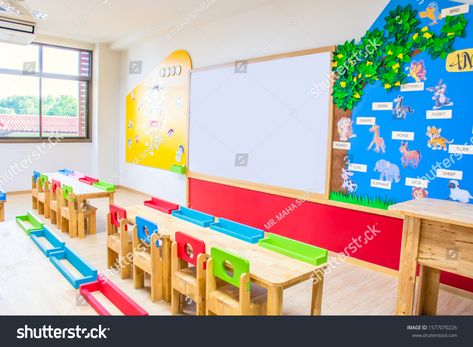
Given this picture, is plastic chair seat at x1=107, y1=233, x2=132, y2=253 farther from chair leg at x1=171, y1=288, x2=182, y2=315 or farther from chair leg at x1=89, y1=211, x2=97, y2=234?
chair leg at x1=89, y1=211, x2=97, y2=234

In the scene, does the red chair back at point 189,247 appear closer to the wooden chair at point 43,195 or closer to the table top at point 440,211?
the table top at point 440,211

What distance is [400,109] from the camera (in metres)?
3.14

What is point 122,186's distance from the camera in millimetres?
7371

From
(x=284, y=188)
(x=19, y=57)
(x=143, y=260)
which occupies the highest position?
(x=19, y=57)

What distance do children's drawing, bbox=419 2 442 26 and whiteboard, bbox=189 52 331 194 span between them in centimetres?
92

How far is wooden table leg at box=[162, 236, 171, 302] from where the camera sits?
2.51 m

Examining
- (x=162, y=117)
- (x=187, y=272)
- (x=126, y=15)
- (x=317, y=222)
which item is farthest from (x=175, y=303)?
(x=126, y=15)

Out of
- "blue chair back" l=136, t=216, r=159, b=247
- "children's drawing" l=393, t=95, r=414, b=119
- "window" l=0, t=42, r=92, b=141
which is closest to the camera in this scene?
"blue chair back" l=136, t=216, r=159, b=247

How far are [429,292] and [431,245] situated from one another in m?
0.53

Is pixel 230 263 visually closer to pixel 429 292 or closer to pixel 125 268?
pixel 125 268

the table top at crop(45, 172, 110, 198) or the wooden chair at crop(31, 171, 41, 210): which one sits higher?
the table top at crop(45, 172, 110, 198)

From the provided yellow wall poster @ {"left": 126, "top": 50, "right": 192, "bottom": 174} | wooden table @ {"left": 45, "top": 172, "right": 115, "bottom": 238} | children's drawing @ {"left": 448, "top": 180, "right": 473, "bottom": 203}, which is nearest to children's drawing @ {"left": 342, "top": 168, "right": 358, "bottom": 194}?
children's drawing @ {"left": 448, "top": 180, "right": 473, "bottom": 203}

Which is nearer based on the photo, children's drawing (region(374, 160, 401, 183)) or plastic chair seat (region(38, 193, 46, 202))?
children's drawing (region(374, 160, 401, 183))

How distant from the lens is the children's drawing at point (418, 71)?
9.80 feet
